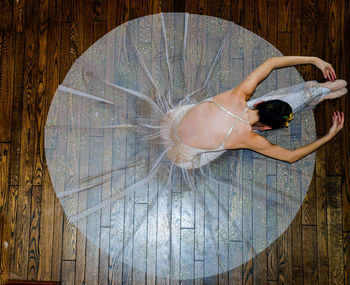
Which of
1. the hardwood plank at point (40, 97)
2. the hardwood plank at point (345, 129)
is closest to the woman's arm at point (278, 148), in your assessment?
the hardwood plank at point (345, 129)

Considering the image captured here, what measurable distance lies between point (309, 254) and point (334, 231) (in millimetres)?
200

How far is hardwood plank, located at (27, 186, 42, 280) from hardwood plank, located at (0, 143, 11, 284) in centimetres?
13

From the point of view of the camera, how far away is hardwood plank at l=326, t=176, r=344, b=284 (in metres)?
2.12

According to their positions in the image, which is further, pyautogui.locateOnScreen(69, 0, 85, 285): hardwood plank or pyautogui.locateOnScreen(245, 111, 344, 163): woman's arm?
pyautogui.locateOnScreen(69, 0, 85, 285): hardwood plank

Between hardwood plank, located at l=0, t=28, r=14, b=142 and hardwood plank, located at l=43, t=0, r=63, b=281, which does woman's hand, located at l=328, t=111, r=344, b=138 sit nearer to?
hardwood plank, located at l=43, t=0, r=63, b=281

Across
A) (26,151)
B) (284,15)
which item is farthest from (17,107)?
(284,15)

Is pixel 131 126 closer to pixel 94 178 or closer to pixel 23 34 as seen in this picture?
pixel 94 178

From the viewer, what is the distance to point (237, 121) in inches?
64.1

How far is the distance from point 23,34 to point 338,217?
7.04 feet

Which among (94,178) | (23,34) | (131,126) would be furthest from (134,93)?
(23,34)

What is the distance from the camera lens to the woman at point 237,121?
1.63m

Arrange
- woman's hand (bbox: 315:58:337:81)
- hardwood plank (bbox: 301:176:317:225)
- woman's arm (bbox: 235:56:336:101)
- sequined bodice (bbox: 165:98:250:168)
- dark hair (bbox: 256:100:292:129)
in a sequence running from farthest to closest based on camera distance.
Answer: hardwood plank (bbox: 301:176:317:225)
woman's hand (bbox: 315:58:337:81)
sequined bodice (bbox: 165:98:250:168)
woman's arm (bbox: 235:56:336:101)
dark hair (bbox: 256:100:292:129)

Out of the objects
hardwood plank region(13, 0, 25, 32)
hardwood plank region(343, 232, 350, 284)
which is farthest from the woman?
hardwood plank region(13, 0, 25, 32)

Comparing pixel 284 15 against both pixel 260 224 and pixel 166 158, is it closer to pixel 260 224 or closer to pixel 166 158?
pixel 166 158
